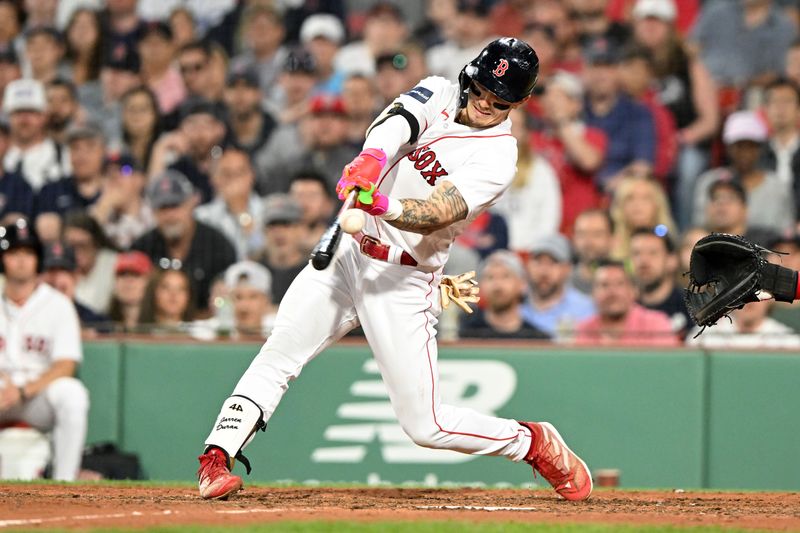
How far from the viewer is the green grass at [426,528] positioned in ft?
13.3

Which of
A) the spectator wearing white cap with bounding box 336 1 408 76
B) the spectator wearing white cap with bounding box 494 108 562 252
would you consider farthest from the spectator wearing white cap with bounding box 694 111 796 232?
the spectator wearing white cap with bounding box 336 1 408 76

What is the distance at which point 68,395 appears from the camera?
24.5 ft

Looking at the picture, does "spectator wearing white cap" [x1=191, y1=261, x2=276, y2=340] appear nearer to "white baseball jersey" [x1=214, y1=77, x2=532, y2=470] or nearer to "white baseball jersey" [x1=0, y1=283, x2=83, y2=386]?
"white baseball jersey" [x1=0, y1=283, x2=83, y2=386]

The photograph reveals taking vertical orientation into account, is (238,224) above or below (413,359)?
above

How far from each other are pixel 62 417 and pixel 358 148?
3169mm

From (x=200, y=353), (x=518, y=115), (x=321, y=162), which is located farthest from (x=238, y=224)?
(x=518, y=115)

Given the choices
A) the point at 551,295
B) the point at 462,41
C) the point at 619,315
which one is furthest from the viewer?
the point at 462,41

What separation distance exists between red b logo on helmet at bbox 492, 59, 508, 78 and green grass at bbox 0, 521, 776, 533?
5.87ft

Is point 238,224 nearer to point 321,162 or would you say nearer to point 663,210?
point 321,162

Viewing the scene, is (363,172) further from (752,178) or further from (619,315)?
(752,178)

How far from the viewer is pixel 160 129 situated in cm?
974

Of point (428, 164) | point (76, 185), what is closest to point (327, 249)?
point (428, 164)

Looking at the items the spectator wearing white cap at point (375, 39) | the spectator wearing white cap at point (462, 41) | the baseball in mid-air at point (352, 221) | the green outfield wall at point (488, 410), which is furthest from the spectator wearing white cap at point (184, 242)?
the baseball in mid-air at point (352, 221)

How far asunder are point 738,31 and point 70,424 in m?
5.75
